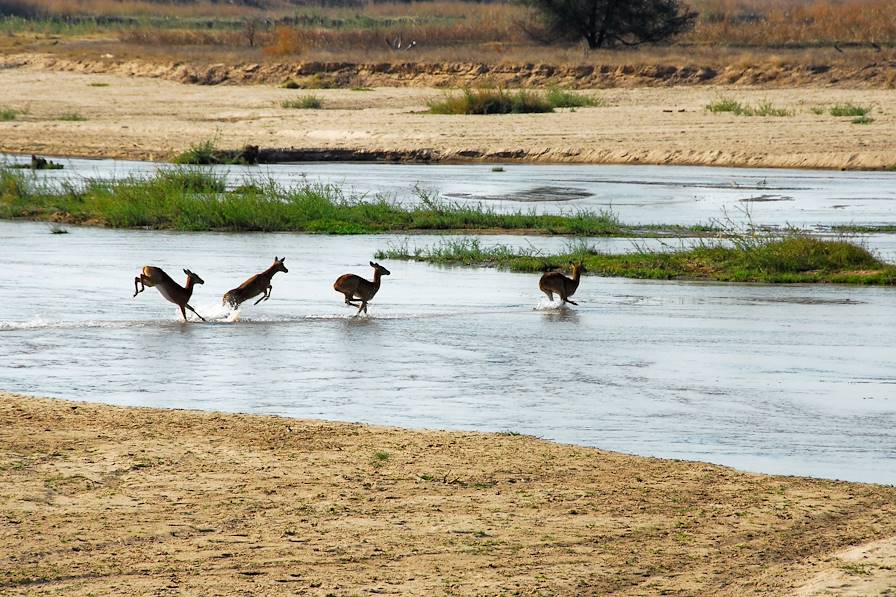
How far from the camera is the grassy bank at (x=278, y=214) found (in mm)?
23828

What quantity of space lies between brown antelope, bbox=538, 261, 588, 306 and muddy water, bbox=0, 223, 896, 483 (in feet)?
0.73

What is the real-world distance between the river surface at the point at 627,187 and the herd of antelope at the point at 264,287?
7.75 m

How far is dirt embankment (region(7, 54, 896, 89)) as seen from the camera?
4641cm

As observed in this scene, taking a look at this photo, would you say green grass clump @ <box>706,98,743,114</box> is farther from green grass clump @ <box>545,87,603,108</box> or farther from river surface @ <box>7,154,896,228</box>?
river surface @ <box>7,154,896,228</box>

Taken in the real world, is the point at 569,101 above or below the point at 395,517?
above

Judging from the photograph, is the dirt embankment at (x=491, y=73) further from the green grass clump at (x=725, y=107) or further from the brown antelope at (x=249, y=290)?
the brown antelope at (x=249, y=290)

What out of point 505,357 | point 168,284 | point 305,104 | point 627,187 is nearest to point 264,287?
point 168,284

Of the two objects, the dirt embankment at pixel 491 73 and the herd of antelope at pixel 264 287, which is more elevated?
the dirt embankment at pixel 491 73

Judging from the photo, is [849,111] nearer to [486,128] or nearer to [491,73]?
[486,128]

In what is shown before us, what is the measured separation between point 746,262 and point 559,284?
4.15 meters

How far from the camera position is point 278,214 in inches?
947

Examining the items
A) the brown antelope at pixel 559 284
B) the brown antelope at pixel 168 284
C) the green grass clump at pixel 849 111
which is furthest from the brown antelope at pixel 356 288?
the green grass clump at pixel 849 111

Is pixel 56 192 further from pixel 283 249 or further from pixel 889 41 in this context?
pixel 889 41

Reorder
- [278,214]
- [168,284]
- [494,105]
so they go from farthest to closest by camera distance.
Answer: [494,105] → [278,214] → [168,284]
